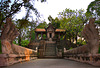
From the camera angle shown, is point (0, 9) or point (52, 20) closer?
point (0, 9)

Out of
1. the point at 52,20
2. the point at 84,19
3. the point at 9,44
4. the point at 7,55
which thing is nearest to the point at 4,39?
the point at 9,44

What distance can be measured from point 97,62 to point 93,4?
2108cm

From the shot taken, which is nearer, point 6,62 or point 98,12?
point 6,62

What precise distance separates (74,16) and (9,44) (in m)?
19.7

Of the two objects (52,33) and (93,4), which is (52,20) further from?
(93,4)

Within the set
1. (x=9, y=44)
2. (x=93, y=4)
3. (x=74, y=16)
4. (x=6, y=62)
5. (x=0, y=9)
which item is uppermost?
(x=93, y=4)

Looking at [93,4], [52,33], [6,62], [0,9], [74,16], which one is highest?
[93,4]

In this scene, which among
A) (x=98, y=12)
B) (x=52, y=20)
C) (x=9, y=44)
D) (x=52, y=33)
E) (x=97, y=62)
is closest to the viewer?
(x=97, y=62)

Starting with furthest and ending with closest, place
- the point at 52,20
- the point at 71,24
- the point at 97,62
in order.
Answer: the point at 52,20 < the point at 71,24 < the point at 97,62

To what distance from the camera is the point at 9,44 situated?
5.77 meters

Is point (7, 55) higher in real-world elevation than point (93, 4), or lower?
lower

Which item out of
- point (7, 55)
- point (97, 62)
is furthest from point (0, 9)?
point (97, 62)

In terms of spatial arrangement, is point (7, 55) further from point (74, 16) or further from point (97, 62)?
point (74, 16)

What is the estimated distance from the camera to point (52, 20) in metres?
41.6
